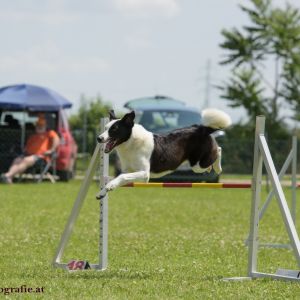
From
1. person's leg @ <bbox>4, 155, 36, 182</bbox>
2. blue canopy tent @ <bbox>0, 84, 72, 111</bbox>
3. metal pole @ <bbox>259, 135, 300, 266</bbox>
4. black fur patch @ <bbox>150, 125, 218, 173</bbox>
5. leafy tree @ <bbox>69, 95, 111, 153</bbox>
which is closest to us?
metal pole @ <bbox>259, 135, 300, 266</bbox>

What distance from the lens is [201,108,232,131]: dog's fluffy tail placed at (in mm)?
7938

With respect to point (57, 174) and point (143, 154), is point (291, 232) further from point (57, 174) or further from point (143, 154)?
point (57, 174)

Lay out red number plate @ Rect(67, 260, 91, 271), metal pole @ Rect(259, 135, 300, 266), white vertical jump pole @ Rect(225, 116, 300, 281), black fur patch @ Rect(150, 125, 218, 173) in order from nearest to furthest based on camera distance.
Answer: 1. metal pole @ Rect(259, 135, 300, 266)
2. white vertical jump pole @ Rect(225, 116, 300, 281)
3. black fur patch @ Rect(150, 125, 218, 173)
4. red number plate @ Rect(67, 260, 91, 271)

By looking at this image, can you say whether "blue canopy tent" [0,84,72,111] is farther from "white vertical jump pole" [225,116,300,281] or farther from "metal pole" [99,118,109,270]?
"white vertical jump pole" [225,116,300,281]

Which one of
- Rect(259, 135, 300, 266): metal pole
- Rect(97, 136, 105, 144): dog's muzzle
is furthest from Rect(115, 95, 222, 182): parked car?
Rect(97, 136, 105, 144): dog's muzzle

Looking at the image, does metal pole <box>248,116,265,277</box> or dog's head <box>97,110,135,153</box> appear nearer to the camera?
dog's head <box>97,110,135,153</box>

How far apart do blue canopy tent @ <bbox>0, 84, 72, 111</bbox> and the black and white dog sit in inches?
557

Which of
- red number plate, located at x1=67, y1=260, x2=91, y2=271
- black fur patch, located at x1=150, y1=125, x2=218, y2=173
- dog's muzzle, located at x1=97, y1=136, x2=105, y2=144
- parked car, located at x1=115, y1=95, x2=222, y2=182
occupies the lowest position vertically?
parked car, located at x1=115, y1=95, x2=222, y2=182

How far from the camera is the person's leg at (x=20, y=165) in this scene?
68.9 feet

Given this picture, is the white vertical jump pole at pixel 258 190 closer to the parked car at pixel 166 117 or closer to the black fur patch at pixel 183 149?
the black fur patch at pixel 183 149

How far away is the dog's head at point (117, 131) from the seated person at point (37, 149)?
1370 cm

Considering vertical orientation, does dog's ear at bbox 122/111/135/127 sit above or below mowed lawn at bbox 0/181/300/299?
above

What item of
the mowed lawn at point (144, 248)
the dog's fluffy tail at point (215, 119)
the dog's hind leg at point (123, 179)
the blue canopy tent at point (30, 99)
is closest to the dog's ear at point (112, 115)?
the dog's hind leg at point (123, 179)

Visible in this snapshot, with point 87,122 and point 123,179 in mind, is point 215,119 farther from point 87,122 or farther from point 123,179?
point 87,122
